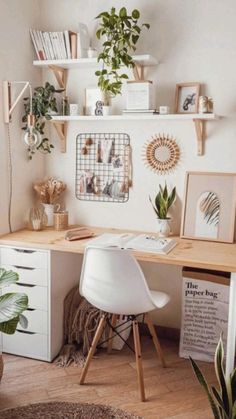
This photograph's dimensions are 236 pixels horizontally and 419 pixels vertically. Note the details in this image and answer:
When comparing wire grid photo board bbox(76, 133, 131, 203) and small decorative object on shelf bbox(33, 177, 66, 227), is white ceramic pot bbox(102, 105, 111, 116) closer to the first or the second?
wire grid photo board bbox(76, 133, 131, 203)

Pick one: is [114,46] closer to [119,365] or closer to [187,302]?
[187,302]

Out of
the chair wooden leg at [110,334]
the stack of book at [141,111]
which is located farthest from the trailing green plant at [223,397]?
the stack of book at [141,111]

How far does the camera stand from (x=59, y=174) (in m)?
3.19

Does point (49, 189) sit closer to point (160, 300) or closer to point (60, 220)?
point (60, 220)

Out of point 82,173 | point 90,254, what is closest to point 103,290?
point 90,254

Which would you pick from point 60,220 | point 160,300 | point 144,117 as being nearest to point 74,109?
point 144,117

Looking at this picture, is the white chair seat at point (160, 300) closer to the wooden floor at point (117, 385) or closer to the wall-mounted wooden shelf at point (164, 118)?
the wooden floor at point (117, 385)

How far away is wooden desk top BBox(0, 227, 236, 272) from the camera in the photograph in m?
2.25

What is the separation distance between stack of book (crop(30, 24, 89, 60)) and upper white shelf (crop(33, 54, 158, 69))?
0.18ft

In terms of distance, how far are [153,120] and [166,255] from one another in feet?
3.27

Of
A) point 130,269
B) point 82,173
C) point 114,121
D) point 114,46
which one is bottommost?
point 130,269

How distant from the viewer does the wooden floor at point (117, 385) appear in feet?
7.48

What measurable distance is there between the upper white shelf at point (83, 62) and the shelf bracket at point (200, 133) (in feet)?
1.59

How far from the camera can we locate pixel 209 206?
2.75 m
